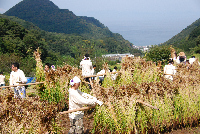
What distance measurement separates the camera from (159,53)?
1380cm

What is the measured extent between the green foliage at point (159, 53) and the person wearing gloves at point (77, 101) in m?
10.5

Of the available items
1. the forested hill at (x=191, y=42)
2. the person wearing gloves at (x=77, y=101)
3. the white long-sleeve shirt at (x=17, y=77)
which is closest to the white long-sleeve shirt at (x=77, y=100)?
the person wearing gloves at (x=77, y=101)

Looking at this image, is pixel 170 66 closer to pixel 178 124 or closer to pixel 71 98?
pixel 178 124

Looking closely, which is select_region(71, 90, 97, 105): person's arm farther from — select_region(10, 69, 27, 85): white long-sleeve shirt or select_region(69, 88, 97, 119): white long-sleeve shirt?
select_region(10, 69, 27, 85): white long-sleeve shirt

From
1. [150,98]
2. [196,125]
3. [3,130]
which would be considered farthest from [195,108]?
[3,130]

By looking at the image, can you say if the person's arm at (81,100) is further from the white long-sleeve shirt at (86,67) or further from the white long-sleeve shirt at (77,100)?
the white long-sleeve shirt at (86,67)

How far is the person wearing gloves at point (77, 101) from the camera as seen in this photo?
4156mm

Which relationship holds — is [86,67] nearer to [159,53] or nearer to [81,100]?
[81,100]

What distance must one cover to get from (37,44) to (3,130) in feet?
165

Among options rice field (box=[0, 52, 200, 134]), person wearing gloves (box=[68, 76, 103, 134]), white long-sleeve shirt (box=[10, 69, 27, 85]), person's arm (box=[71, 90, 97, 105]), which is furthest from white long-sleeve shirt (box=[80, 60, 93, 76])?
person's arm (box=[71, 90, 97, 105])

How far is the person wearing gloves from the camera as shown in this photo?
4.16 m

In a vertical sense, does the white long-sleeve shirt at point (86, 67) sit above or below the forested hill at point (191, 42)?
below

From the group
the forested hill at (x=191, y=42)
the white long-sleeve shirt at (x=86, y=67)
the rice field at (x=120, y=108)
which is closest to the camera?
the rice field at (x=120, y=108)

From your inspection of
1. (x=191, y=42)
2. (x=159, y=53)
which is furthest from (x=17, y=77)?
(x=191, y=42)
